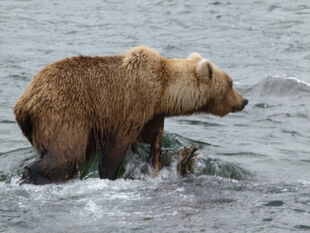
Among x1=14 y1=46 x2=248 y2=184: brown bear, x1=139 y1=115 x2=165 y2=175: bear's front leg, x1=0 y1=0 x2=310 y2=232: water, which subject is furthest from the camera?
x1=139 y1=115 x2=165 y2=175: bear's front leg

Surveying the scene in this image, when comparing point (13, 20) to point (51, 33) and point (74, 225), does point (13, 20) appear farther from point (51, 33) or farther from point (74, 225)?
point (74, 225)

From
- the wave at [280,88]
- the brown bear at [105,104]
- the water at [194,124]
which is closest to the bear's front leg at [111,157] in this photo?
the brown bear at [105,104]

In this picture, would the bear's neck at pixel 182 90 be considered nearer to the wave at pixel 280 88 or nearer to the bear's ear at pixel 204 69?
the bear's ear at pixel 204 69

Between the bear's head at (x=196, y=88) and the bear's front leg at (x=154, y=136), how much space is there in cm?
19

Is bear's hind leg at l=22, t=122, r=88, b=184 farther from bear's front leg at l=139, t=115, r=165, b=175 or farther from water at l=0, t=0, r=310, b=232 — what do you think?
bear's front leg at l=139, t=115, r=165, b=175

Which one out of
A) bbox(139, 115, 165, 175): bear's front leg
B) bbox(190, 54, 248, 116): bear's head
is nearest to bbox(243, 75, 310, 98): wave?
bbox(190, 54, 248, 116): bear's head

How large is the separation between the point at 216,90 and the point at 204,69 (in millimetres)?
340

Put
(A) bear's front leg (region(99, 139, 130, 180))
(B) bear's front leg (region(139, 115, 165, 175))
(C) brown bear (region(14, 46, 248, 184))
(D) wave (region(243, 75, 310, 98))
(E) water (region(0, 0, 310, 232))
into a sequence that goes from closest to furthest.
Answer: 1. (E) water (region(0, 0, 310, 232))
2. (C) brown bear (region(14, 46, 248, 184))
3. (A) bear's front leg (region(99, 139, 130, 180))
4. (B) bear's front leg (region(139, 115, 165, 175))
5. (D) wave (region(243, 75, 310, 98))

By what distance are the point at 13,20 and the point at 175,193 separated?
10.2 meters

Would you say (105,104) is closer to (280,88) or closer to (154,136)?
(154,136)

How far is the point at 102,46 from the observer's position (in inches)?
604

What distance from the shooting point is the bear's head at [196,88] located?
329 inches

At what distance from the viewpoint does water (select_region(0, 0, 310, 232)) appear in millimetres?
7180

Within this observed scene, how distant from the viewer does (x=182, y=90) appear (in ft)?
27.5
